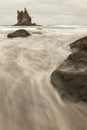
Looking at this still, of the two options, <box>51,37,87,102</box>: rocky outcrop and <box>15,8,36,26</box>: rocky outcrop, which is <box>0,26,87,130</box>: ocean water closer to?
<box>51,37,87,102</box>: rocky outcrop

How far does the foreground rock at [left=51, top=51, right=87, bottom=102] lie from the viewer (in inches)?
156

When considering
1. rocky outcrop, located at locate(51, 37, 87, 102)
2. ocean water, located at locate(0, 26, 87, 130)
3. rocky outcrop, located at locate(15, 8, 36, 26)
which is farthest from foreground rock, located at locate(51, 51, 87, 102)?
rocky outcrop, located at locate(15, 8, 36, 26)

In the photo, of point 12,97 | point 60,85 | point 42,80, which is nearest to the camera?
point 12,97

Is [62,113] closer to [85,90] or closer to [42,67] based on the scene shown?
[85,90]

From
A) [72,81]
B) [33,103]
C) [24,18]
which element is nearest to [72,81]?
[72,81]

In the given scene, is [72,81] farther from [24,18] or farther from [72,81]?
[24,18]

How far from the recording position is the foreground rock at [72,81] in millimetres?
3971

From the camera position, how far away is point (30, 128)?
3.17 metres

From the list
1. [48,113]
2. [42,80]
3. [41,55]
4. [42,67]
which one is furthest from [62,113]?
[41,55]

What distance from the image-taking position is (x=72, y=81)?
4.14 m

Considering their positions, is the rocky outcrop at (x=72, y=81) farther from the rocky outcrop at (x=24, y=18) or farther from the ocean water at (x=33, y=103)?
the rocky outcrop at (x=24, y=18)

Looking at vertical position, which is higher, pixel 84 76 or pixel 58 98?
pixel 84 76

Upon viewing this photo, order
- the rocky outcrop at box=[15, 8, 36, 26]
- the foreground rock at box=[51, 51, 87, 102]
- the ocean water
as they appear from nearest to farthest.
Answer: the ocean water < the foreground rock at box=[51, 51, 87, 102] < the rocky outcrop at box=[15, 8, 36, 26]

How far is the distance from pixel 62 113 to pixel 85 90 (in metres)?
0.65
